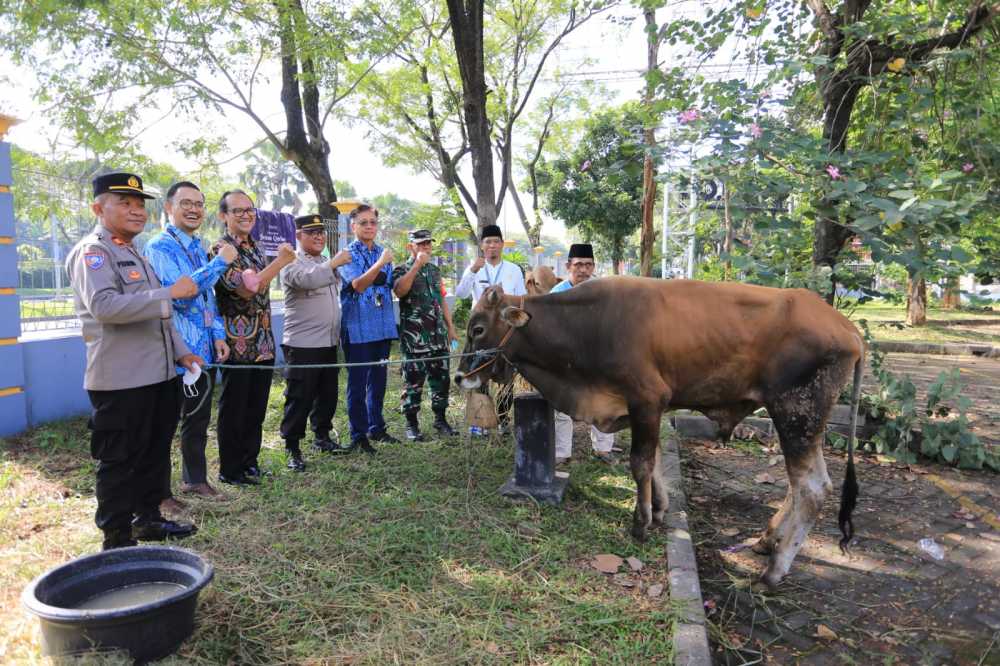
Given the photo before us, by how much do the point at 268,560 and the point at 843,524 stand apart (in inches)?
139

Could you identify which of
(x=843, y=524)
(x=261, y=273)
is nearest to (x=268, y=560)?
(x=261, y=273)

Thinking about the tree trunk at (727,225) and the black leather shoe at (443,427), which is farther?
the black leather shoe at (443,427)

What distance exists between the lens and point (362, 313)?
562 cm

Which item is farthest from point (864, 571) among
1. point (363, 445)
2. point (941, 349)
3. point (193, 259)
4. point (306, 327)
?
point (941, 349)

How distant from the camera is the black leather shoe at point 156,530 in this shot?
Result: 3.79 metres

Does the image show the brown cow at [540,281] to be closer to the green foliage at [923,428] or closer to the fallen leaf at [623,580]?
the fallen leaf at [623,580]

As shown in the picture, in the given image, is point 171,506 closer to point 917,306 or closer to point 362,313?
point 362,313

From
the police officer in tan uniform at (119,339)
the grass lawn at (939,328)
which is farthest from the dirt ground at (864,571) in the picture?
the grass lawn at (939,328)

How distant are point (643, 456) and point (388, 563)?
1.73m

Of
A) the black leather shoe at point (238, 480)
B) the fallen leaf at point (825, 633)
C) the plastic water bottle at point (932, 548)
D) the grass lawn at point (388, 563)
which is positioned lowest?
the fallen leaf at point (825, 633)

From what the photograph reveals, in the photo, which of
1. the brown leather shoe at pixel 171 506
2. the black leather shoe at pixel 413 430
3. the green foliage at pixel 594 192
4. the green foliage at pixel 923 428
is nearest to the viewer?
the brown leather shoe at pixel 171 506

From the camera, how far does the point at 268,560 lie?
365cm

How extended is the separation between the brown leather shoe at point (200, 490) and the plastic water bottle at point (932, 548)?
16.5 ft

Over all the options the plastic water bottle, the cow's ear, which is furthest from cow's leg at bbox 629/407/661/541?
the plastic water bottle
